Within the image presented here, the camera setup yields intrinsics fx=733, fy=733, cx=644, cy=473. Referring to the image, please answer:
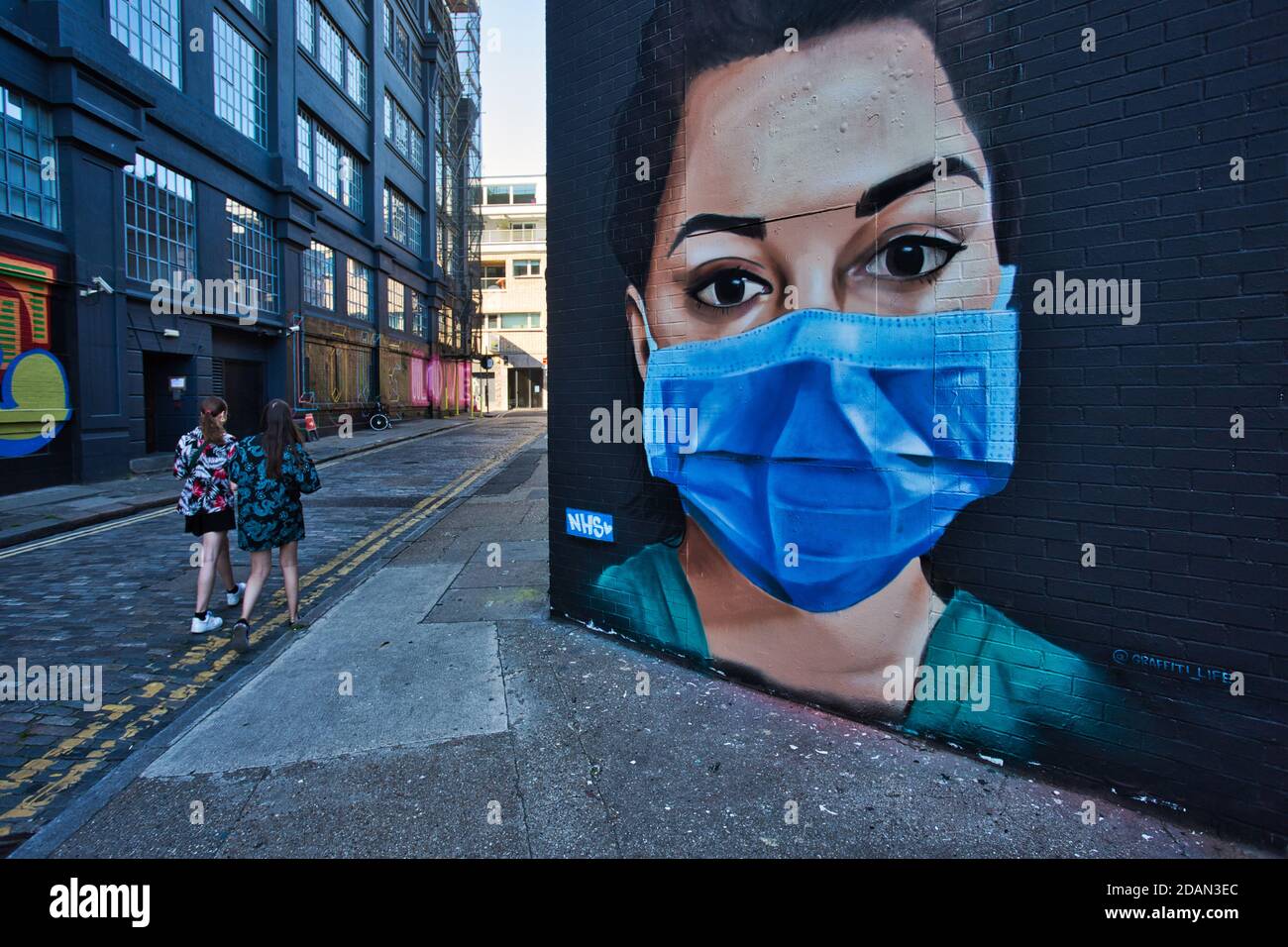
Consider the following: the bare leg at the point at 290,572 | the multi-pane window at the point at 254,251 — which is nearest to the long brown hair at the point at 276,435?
the bare leg at the point at 290,572

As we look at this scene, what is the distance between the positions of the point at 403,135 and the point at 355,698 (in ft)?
128

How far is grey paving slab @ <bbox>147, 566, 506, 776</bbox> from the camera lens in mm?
3971

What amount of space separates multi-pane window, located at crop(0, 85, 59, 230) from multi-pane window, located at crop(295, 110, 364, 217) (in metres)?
12.4

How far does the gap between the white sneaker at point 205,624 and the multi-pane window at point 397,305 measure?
3094 centimetres

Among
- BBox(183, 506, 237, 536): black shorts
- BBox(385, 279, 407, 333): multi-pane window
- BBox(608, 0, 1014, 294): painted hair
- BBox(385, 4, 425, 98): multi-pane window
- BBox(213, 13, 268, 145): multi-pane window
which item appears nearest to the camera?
BBox(608, 0, 1014, 294): painted hair

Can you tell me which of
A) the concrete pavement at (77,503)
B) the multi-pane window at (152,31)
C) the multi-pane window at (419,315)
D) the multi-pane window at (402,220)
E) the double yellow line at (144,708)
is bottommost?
the double yellow line at (144,708)

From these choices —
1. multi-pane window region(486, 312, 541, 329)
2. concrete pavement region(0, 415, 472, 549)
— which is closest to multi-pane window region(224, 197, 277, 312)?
concrete pavement region(0, 415, 472, 549)

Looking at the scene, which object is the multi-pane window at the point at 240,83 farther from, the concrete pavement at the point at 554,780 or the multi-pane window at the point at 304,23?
Result: the concrete pavement at the point at 554,780

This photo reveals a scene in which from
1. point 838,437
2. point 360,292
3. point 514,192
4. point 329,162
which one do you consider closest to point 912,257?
point 838,437

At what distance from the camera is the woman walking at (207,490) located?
6.08 meters

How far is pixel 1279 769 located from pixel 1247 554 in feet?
2.80

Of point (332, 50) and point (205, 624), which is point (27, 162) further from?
point (332, 50)

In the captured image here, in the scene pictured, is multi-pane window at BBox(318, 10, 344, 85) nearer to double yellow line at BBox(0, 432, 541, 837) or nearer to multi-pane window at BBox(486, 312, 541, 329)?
double yellow line at BBox(0, 432, 541, 837)

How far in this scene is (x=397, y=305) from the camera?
36406 mm
